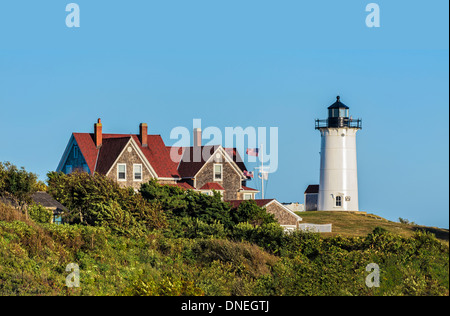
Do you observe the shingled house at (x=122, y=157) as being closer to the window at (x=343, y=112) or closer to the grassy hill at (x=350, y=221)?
the grassy hill at (x=350, y=221)

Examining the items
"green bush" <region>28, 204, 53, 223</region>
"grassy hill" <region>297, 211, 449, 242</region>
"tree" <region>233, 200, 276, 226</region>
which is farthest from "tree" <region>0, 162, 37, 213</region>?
"grassy hill" <region>297, 211, 449, 242</region>

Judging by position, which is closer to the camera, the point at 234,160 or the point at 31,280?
the point at 31,280

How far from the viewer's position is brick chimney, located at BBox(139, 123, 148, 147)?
55969 mm

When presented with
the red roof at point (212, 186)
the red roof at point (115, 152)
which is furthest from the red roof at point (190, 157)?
the red roof at point (212, 186)

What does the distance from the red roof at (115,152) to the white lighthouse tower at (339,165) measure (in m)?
14.2

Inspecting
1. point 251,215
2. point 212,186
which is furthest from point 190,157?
point 251,215

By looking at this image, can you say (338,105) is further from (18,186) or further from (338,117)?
(18,186)

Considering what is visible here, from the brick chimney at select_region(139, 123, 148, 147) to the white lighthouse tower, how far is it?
16232mm

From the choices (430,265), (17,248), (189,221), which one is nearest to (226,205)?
(189,221)

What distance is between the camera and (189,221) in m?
38.3
